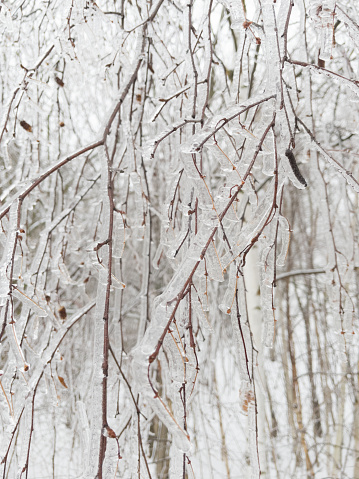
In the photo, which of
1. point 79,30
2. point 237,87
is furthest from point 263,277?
point 79,30

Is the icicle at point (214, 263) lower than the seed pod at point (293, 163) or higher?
lower

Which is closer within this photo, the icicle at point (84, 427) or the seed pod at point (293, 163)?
the seed pod at point (293, 163)

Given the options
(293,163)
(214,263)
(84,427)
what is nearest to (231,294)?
(214,263)

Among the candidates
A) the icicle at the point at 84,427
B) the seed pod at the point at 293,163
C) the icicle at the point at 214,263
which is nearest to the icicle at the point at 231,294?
the icicle at the point at 214,263

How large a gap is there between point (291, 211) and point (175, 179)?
4.09 meters

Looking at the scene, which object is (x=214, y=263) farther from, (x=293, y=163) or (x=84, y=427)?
(x=84, y=427)

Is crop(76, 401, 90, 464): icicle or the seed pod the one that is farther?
crop(76, 401, 90, 464): icicle

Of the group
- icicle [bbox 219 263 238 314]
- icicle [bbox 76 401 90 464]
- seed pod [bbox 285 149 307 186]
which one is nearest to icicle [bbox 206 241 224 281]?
icicle [bbox 219 263 238 314]

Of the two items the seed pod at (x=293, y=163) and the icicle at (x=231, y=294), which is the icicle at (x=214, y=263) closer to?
the icicle at (x=231, y=294)

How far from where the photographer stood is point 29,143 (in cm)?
135

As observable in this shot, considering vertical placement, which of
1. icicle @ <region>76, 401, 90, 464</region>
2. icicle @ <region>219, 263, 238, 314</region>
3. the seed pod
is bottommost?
icicle @ <region>76, 401, 90, 464</region>

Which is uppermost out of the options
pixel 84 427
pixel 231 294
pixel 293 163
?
pixel 293 163

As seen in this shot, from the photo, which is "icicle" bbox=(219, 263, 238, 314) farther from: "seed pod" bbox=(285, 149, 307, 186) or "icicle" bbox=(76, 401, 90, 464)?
"icicle" bbox=(76, 401, 90, 464)

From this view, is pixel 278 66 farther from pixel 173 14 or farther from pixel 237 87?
pixel 173 14
